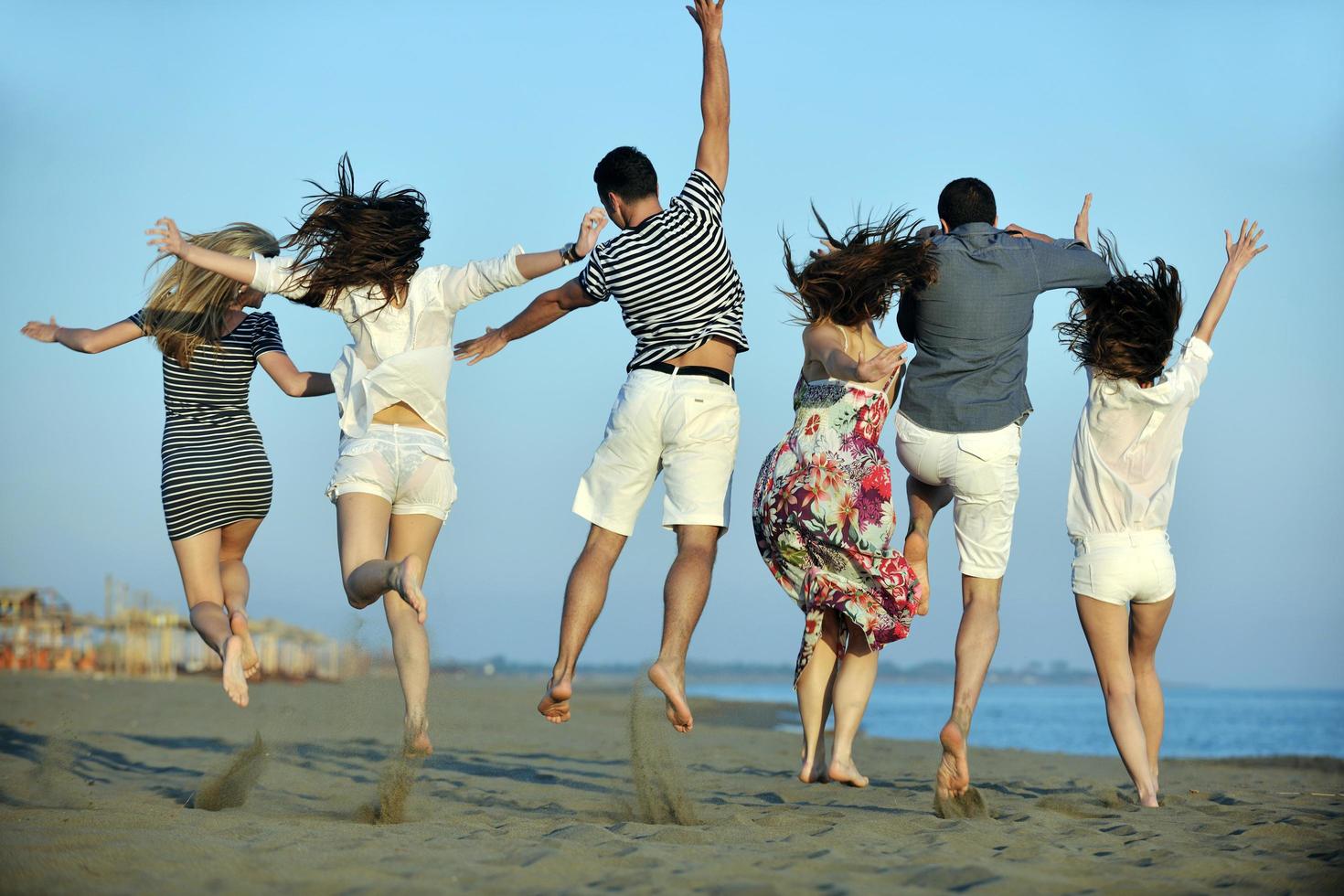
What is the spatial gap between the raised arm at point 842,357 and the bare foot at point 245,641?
2.95 metres

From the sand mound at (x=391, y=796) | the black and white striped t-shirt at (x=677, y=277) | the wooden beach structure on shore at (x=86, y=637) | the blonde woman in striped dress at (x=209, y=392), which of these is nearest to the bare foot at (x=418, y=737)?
the sand mound at (x=391, y=796)

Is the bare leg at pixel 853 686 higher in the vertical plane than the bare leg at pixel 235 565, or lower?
lower

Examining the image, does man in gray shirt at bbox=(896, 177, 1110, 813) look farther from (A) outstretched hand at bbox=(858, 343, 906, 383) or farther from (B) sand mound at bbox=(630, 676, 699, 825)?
(B) sand mound at bbox=(630, 676, 699, 825)

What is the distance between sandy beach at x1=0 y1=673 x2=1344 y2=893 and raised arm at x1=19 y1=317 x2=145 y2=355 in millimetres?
2070

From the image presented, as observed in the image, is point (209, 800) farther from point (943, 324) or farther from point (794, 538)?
point (943, 324)

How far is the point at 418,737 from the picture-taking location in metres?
5.41

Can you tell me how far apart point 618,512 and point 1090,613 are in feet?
7.81

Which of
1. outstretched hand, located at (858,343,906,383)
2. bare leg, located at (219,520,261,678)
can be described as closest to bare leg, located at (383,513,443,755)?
bare leg, located at (219,520,261,678)

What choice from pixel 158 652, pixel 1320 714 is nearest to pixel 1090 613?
pixel 158 652

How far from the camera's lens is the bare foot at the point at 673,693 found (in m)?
5.04

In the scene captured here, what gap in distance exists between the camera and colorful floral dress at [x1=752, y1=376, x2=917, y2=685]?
5.37 m

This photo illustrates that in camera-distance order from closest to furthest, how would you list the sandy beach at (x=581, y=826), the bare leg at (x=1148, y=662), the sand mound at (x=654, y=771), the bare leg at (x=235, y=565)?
the sandy beach at (x=581, y=826) → the sand mound at (x=654, y=771) → the bare leg at (x=1148, y=662) → the bare leg at (x=235, y=565)

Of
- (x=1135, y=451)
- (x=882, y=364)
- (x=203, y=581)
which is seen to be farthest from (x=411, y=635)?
(x=1135, y=451)

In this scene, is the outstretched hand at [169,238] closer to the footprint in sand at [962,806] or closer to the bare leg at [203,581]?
the bare leg at [203,581]
